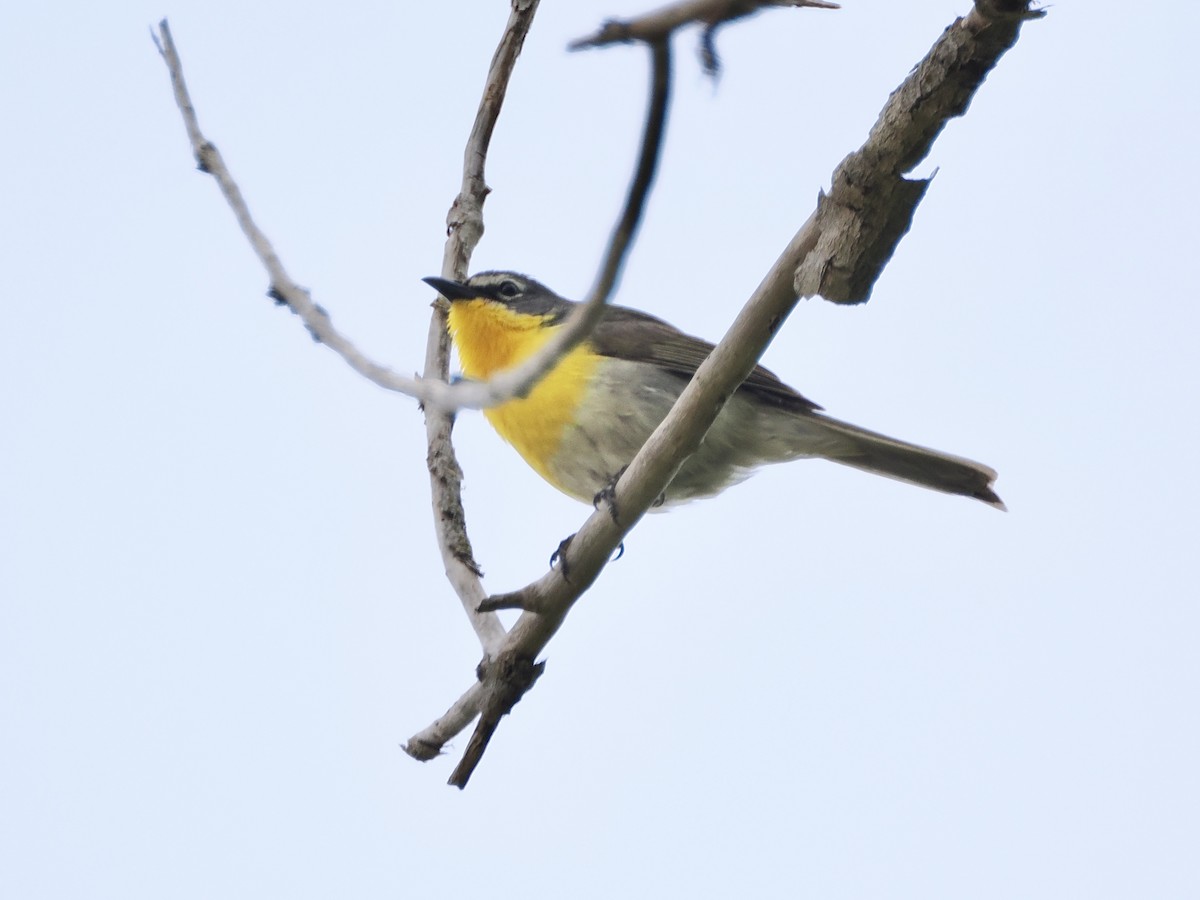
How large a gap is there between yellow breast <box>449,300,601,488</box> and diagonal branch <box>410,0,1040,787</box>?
6.93 feet

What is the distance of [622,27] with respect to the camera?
1.51 m

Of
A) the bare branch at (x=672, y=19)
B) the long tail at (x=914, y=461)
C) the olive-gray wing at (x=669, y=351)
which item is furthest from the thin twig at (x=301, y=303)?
the long tail at (x=914, y=461)

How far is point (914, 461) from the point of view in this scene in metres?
7.39

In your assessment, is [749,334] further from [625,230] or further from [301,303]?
[625,230]

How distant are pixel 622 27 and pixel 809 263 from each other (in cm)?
225

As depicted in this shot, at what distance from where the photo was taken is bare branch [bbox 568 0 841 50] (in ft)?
4.93

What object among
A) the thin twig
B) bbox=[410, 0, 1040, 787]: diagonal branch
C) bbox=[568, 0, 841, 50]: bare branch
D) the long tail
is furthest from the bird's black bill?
bbox=[568, 0, 841, 50]: bare branch

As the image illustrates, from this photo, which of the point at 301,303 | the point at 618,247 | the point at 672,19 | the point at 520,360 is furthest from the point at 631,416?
the point at 672,19

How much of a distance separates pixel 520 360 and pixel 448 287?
80 centimetres

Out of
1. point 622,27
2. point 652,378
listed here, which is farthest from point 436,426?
point 622,27

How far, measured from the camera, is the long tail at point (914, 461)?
23.9ft

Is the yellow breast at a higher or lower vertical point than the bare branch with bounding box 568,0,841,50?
higher

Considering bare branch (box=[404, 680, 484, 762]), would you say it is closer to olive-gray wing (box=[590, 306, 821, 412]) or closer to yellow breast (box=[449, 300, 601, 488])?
yellow breast (box=[449, 300, 601, 488])

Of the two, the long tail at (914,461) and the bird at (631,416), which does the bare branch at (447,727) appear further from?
the long tail at (914,461)
